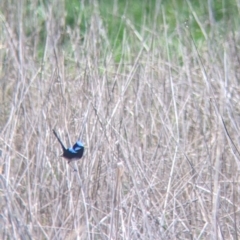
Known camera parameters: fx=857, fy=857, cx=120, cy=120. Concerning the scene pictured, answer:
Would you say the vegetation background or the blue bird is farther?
the vegetation background

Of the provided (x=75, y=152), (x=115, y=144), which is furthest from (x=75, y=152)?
(x=115, y=144)

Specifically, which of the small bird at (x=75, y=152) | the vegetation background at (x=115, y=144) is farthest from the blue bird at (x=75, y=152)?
the vegetation background at (x=115, y=144)

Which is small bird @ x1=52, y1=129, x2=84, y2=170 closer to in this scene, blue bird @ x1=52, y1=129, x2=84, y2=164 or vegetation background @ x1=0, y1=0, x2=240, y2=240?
blue bird @ x1=52, y1=129, x2=84, y2=164

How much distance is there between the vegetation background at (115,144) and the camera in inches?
111

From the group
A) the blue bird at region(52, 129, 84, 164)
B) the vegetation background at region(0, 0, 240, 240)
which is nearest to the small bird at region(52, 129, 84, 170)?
the blue bird at region(52, 129, 84, 164)

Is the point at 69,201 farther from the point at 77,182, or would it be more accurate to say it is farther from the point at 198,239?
the point at 198,239

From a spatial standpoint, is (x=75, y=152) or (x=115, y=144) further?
(x=115, y=144)

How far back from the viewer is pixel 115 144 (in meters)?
3.15

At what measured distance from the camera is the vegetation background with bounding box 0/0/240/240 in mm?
2830

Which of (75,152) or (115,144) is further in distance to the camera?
(115,144)

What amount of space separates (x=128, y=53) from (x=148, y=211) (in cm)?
118

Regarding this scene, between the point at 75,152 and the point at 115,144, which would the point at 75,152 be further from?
the point at 115,144

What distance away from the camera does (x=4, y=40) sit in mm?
3973

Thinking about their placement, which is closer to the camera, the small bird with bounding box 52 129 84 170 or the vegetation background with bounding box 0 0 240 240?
the small bird with bounding box 52 129 84 170
